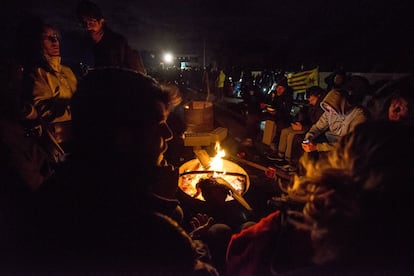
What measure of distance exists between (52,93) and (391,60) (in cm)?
1739

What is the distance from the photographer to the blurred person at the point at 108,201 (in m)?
1.06

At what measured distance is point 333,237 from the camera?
4.55ft

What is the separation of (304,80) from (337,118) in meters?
7.01

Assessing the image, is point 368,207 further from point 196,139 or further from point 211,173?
point 196,139

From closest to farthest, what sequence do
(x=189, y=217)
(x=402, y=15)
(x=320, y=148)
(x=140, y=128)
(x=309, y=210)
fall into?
(x=140, y=128) < (x=309, y=210) < (x=189, y=217) < (x=320, y=148) < (x=402, y=15)

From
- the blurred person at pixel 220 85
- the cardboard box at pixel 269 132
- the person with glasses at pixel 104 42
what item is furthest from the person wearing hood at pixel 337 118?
the blurred person at pixel 220 85

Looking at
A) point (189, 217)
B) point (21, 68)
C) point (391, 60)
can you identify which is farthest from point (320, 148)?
point (391, 60)

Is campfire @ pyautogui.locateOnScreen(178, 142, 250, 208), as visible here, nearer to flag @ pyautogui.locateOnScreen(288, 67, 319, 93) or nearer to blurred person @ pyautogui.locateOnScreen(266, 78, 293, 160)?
blurred person @ pyautogui.locateOnScreen(266, 78, 293, 160)

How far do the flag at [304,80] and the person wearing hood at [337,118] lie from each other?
6.35m

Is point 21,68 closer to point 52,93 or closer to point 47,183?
point 52,93

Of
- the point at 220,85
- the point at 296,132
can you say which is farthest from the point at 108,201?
the point at 220,85

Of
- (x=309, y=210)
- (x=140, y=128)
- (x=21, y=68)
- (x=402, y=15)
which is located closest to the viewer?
(x=140, y=128)

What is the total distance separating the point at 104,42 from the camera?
11.6 feet

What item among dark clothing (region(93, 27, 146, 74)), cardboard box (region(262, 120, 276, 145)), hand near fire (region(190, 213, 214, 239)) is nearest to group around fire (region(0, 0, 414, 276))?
hand near fire (region(190, 213, 214, 239))
